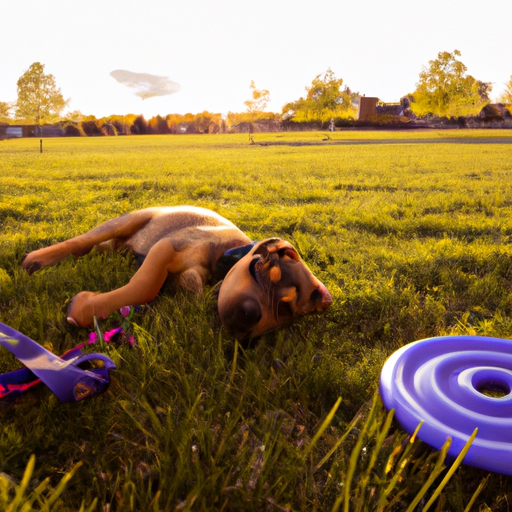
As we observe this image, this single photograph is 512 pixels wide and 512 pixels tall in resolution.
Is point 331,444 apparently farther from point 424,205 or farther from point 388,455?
point 424,205

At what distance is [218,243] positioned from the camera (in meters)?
3.17

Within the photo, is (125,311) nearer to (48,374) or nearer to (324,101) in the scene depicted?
(48,374)

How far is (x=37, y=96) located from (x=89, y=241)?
1885 inches

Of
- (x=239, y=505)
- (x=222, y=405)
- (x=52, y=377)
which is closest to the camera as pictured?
(x=239, y=505)

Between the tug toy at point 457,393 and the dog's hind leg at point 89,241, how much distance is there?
103 inches

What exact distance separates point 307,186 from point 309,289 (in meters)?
6.94

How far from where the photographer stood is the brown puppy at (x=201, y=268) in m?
2.27

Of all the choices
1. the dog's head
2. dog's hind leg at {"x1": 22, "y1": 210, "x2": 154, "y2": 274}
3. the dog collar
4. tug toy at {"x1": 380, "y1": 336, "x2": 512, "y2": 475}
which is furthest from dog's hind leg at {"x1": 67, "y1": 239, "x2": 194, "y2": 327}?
tug toy at {"x1": 380, "y1": 336, "x2": 512, "y2": 475}

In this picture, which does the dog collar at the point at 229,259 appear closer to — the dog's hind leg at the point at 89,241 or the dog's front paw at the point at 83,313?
the dog's front paw at the point at 83,313

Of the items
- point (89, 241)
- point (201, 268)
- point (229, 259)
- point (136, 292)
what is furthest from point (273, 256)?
point (89, 241)

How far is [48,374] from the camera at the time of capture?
180 centimetres

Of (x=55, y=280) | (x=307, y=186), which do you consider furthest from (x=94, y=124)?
(x=55, y=280)

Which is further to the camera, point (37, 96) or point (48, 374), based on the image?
point (37, 96)

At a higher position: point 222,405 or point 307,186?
point 307,186
